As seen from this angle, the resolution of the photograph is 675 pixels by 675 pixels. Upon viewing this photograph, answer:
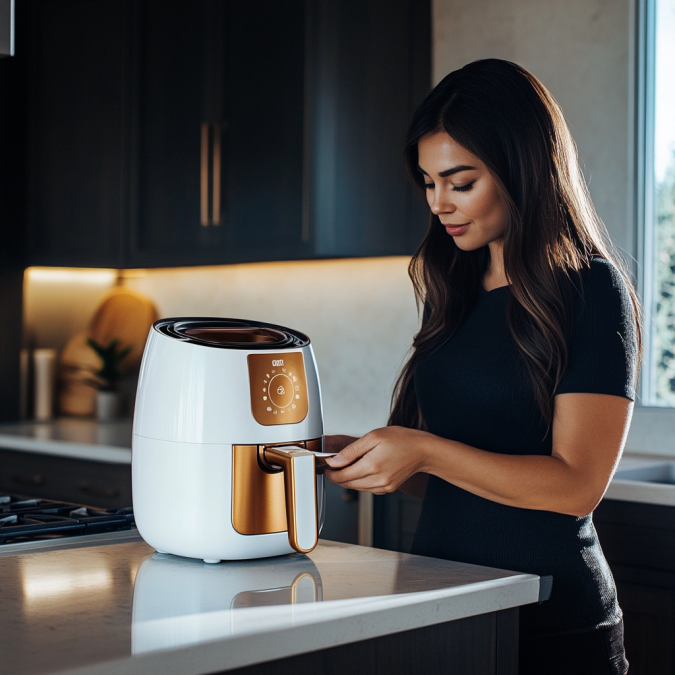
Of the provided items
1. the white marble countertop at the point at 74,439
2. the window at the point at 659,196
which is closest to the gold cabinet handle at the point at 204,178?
the white marble countertop at the point at 74,439

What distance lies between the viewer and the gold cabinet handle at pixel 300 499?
1.05 m

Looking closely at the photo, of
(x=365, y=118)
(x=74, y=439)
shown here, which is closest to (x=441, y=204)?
(x=365, y=118)

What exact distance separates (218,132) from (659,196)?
1375mm

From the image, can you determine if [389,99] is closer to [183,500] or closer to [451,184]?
[451,184]

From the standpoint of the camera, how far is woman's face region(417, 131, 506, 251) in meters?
1.34

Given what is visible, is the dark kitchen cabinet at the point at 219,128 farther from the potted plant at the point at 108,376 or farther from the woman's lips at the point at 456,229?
the woman's lips at the point at 456,229

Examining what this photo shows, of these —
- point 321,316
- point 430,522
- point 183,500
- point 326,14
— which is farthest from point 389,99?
point 183,500

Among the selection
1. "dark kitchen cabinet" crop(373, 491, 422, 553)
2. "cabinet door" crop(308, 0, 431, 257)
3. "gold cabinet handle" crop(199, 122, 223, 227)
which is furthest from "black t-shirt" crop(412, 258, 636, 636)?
"gold cabinet handle" crop(199, 122, 223, 227)

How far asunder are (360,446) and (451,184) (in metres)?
0.47

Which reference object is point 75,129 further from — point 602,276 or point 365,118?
point 602,276

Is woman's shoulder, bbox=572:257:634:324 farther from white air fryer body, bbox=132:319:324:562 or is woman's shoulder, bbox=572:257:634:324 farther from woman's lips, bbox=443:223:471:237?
white air fryer body, bbox=132:319:324:562

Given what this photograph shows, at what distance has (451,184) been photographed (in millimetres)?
1361

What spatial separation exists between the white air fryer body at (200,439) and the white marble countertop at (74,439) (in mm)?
1594

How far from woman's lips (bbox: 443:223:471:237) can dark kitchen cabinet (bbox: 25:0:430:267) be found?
1.34 metres
